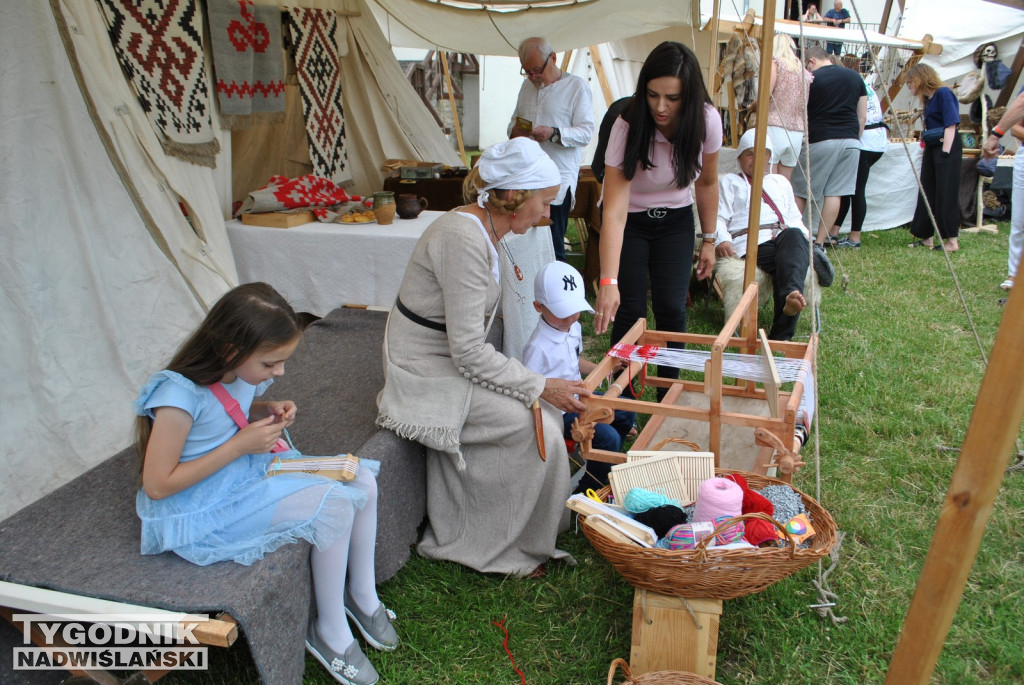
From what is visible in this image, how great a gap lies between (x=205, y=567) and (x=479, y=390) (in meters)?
0.89

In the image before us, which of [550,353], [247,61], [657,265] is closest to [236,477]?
[550,353]

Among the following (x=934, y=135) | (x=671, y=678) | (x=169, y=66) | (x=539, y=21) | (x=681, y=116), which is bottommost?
(x=671, y=678)

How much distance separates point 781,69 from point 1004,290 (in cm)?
245

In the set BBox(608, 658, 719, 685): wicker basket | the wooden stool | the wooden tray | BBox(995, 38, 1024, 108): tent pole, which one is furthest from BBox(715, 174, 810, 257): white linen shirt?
BBox(995, 38, 1024, 108): tent pole

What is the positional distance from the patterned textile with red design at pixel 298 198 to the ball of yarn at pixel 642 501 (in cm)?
275

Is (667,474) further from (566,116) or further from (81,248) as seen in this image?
(566,116)

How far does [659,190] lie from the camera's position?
280 cm

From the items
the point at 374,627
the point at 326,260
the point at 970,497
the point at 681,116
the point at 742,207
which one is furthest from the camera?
the point at 742,207

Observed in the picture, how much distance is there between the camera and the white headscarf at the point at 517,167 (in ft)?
6.75

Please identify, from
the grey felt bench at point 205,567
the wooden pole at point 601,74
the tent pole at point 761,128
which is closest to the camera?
the grey felt bench at point 205,567

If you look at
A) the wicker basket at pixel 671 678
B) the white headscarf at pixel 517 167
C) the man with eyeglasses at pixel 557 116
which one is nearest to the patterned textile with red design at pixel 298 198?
the man with eyeglasses at pixel 557 116

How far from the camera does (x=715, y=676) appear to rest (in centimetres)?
191

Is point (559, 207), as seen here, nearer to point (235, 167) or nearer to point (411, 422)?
point (235, 167)

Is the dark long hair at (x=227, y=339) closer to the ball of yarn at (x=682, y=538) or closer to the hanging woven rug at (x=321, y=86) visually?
the ball of yarn at (x=682, y=538)
